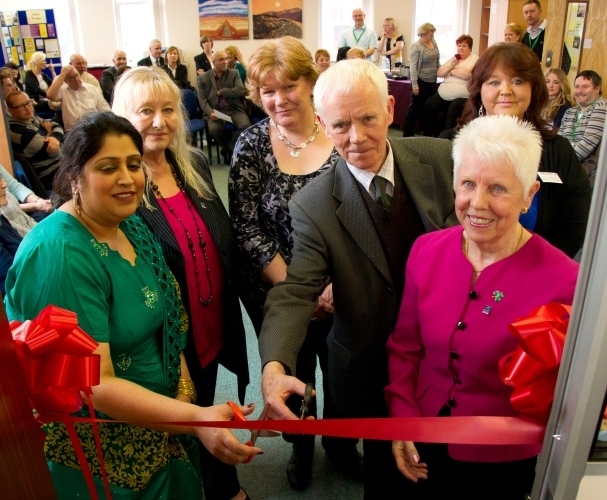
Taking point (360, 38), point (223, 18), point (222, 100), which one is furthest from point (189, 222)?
point (223, 18)

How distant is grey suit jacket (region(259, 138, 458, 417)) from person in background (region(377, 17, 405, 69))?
983cm

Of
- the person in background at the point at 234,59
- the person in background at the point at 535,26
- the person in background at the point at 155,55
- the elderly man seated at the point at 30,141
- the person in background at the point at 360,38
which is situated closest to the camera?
the elderly man seated at the point at 30,141

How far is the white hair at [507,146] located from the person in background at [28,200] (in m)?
3.61

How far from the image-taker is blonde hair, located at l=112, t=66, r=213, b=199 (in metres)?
1.85

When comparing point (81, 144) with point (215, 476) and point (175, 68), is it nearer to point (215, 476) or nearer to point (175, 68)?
point (215, 476)

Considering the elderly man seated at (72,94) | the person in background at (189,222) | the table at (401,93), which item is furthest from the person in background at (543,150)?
the table at (401,93)

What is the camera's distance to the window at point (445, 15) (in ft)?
39.7

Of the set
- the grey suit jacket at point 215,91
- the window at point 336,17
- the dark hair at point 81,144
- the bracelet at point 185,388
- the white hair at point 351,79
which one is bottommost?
the bracelet at point 185,388

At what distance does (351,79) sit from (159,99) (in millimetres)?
698

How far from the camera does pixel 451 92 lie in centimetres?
815

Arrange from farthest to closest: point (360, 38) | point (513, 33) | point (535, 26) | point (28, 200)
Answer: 1. point (360, 38)
2. point (513, 33)
3. point (535, 26)
4. point (28, 200)

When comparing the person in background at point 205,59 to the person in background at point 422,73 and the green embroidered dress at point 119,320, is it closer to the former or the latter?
the person in background at point 422,73

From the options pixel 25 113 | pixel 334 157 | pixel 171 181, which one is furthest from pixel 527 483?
pixel 25 113

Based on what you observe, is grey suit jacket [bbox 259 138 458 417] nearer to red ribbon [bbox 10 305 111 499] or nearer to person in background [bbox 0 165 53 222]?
red ribbon [bbox 10 305 111 499]
